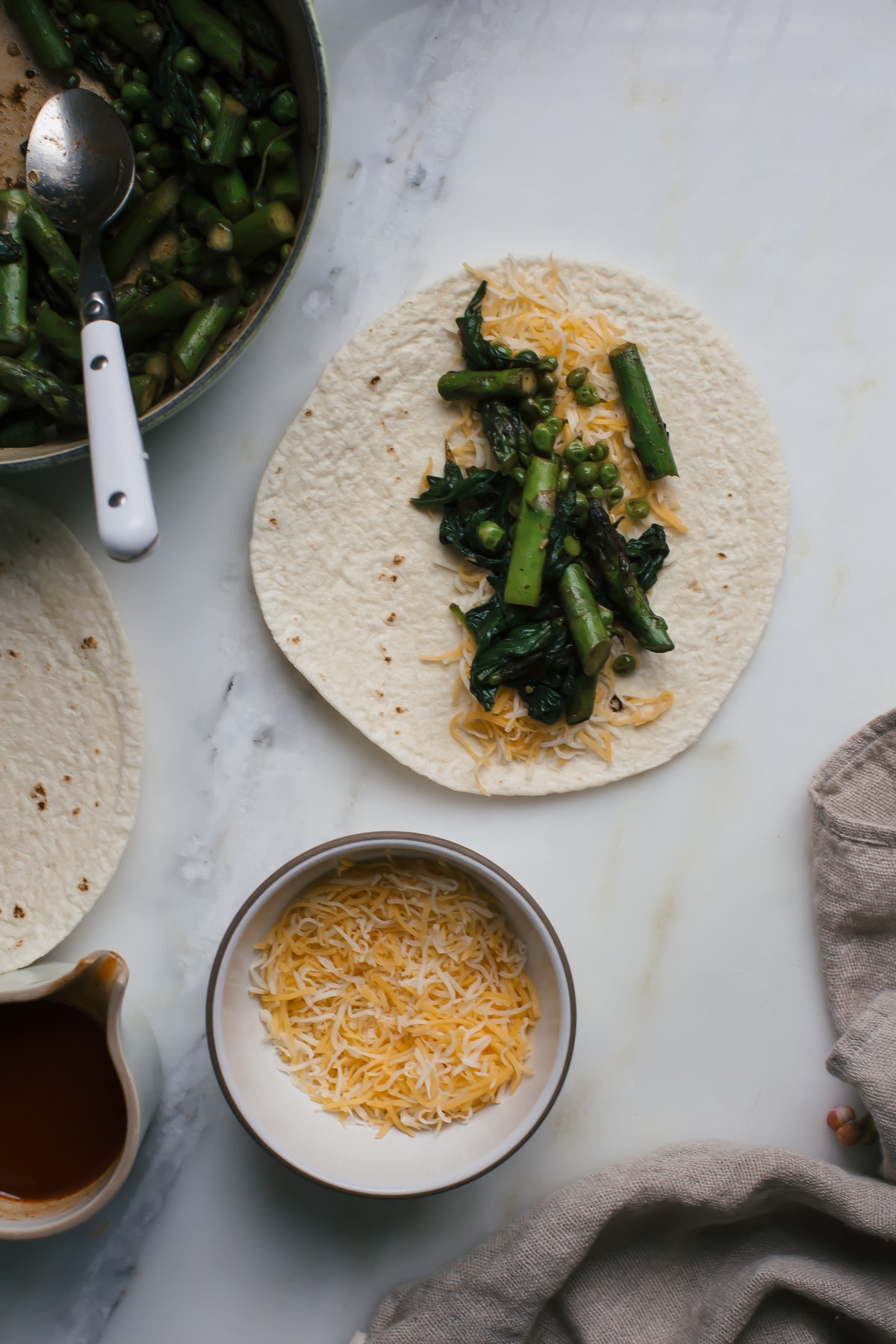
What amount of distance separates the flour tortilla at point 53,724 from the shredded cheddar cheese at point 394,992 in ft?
2.19

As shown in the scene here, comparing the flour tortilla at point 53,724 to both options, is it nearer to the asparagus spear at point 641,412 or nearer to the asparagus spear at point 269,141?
the asparagus spear at point 269,141

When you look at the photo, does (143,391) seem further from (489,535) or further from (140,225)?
(489,535)

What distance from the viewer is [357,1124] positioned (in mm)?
2662

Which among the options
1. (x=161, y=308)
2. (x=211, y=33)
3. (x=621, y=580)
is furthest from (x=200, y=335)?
(x=621, y=580)

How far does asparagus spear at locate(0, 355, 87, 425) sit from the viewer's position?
250 cm

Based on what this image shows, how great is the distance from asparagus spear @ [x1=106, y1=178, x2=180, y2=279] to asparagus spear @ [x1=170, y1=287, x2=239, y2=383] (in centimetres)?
27

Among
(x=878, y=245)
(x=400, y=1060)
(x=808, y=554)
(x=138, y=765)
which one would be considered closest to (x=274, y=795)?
(x=138, y=765)

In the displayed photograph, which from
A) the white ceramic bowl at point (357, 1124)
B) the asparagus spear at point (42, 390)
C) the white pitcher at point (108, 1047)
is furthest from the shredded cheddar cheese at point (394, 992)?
the asparagus spear at point (42, 390)

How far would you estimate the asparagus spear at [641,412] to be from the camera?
107 inches

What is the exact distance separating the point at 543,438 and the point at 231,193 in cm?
112

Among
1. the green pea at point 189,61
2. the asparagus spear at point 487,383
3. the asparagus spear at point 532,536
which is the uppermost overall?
the green pea at point 189,61

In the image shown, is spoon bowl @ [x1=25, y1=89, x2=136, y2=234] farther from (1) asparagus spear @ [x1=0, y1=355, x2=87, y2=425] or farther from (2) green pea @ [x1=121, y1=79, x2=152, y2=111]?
(1) asparagus spear @ [x1=0, y1=355, x2=87, y2=425]

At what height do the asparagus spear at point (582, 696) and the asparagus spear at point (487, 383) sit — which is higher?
the asparagus spear at point (487, 383)

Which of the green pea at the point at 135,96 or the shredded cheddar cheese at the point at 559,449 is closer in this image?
the green pea at the point at 135,96
